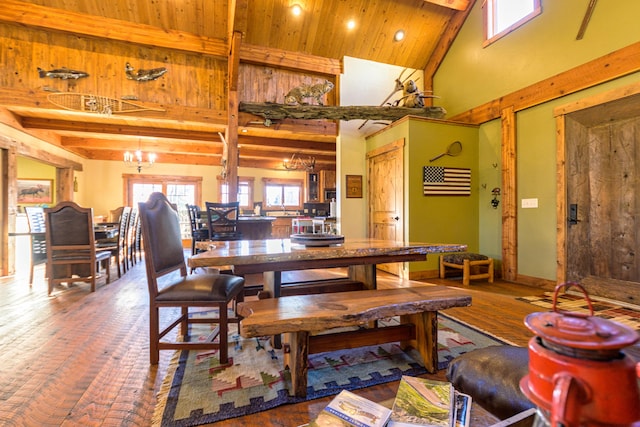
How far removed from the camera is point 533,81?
380 centimetres

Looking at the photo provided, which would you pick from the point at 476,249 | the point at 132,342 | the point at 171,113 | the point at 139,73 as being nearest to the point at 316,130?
the point at 171,113

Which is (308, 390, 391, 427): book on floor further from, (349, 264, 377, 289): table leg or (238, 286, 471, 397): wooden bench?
(349, 264, 377, 289): table leg

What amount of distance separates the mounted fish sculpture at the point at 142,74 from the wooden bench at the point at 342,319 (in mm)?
4811

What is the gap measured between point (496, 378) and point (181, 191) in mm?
8850

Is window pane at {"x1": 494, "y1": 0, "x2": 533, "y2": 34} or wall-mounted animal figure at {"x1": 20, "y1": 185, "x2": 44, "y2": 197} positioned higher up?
window pane at {"x1": 494, "y1": 0, "x2": 533, "y2": 34}

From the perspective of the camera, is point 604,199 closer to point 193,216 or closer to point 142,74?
point 193,216

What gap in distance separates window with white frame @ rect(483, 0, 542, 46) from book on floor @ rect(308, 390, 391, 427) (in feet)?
16.3

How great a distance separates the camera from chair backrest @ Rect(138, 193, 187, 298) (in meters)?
1.79

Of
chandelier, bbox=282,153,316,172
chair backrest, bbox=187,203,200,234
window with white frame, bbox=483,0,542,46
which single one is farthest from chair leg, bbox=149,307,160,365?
chandelier, bbox=282,153,316,172

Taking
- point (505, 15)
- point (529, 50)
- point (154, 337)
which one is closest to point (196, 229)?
A: point (154, 337)

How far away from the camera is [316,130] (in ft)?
18.0

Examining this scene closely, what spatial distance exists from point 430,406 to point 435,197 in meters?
3.81

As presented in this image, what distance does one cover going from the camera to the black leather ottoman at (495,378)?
866 millimetres

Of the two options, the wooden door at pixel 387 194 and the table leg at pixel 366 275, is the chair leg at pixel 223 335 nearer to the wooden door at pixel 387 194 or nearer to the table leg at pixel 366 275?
the table leg at pixel 366 275
